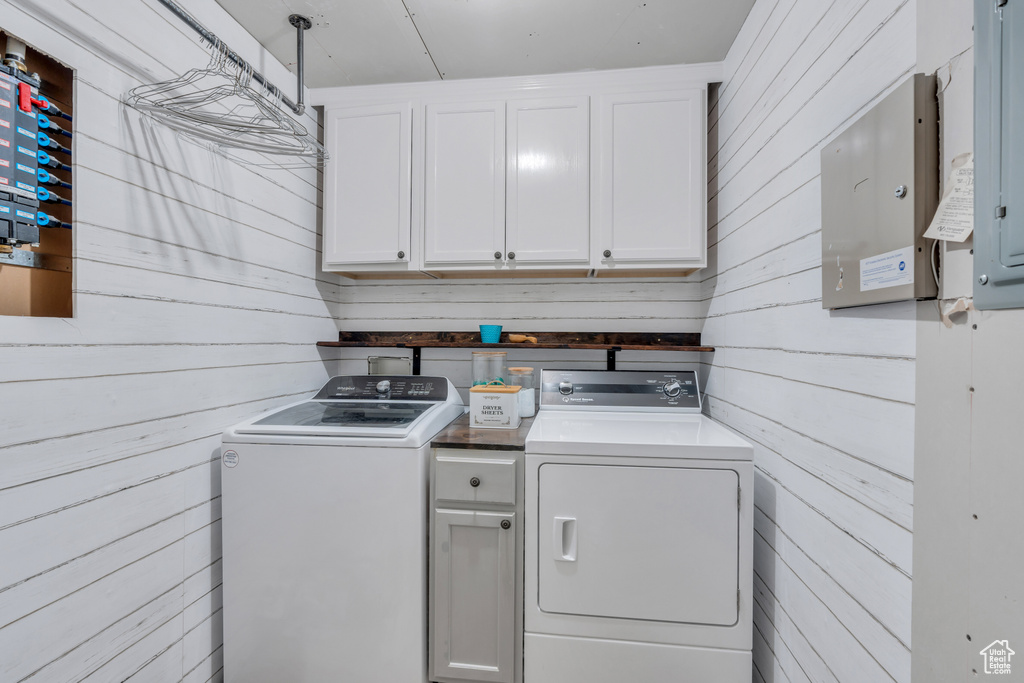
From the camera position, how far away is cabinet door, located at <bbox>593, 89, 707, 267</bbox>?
6.28 feet

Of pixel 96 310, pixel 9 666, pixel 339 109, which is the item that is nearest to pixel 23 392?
pixel 96 310

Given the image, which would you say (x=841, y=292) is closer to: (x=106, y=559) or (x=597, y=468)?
(x=597, y=468)

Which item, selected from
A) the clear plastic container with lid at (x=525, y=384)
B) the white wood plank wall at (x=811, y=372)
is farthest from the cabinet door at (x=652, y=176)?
the clear plastic container with lid at (x=525, y=384)

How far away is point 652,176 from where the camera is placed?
6.34 feet

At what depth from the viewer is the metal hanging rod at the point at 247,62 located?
1235mm

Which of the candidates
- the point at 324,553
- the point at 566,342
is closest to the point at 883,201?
the point at 566,342

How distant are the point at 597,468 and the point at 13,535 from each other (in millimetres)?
1419

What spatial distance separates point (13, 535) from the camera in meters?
1.01

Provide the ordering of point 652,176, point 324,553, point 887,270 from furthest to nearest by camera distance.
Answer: point 652,176, point 324,553, point 887,270

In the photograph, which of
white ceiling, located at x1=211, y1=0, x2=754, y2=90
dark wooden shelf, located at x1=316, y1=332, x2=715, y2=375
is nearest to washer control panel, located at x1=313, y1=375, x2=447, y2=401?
dark wooden shelf, located at x1=316, y1=332, x2=715, y2=375

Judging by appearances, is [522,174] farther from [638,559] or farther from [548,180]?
[638,559]

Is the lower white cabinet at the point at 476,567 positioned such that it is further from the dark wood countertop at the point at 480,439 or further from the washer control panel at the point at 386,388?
the washer control panel at the point at 386,388

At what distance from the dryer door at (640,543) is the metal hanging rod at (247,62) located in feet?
4.92

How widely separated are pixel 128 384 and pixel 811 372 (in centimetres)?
183
